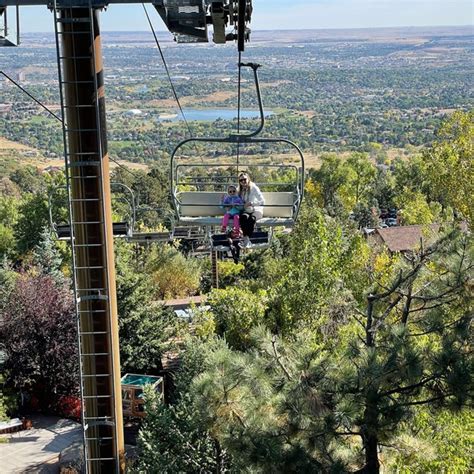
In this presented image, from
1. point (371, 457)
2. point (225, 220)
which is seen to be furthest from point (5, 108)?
point (371, 457)

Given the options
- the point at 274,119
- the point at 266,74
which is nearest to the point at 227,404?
the point at 274,119

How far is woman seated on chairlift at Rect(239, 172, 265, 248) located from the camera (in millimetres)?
8500

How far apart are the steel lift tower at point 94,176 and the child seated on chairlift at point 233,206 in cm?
294

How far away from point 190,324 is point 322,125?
358 feet

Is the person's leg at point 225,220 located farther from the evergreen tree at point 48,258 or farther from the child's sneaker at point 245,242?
the evergreen tree at point 48,258

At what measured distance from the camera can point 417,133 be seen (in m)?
124

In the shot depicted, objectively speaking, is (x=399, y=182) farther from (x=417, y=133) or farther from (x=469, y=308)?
(x=417, y=133)

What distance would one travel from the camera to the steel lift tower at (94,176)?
508cm

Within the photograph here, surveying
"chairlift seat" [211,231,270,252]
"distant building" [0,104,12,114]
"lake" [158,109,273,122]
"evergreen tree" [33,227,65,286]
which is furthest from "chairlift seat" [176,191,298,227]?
"distant building" [0,104,12,114]

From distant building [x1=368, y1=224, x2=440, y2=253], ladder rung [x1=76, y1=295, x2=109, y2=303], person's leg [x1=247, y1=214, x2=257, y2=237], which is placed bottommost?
distant building [x1=368, y1=224, x2=440, y2=253]

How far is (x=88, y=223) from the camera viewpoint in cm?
561

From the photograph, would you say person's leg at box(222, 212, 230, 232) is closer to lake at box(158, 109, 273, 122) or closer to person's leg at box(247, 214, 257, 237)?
person's leg at box(247, 214, 257, 237)

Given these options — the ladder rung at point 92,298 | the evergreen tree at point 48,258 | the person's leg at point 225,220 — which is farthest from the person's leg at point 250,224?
the evergreen tree at point 48,258

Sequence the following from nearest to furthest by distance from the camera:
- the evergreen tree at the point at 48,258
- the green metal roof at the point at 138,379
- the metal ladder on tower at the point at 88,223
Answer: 1. the metal ladder on tower at the point at 88,223
2. the green metal roof at the point at 138,379
3. the evergreen tree at the point at 48,258
